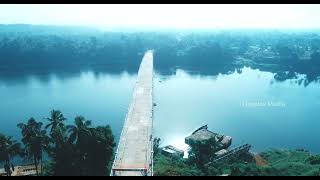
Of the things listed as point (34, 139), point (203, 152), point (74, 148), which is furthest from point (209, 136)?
point (34, 139)

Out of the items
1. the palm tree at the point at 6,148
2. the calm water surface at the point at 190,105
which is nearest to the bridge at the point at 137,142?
the calm water surface at the point at 190,105

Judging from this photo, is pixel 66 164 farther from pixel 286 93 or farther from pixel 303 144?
pixel 286 93

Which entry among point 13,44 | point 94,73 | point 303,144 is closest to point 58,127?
point 303,144

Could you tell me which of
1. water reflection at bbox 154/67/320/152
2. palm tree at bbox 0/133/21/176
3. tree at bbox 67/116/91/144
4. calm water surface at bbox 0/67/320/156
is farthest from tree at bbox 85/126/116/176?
water reflection at bbox 154/67/320/152

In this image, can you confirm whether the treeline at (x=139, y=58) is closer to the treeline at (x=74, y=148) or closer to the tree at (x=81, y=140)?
the treeline at (x=74, y=148)

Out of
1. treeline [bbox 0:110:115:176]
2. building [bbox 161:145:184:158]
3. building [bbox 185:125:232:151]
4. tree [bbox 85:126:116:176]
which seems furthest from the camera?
building [bbox 185:125:232:151]

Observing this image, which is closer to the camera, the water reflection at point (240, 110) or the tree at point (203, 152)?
the tree at point (203, 152)

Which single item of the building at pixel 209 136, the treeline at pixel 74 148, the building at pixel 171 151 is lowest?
the building at pixel 171 151

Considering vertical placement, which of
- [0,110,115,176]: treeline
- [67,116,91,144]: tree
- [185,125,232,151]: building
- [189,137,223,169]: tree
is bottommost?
[185,125,232,151]: building

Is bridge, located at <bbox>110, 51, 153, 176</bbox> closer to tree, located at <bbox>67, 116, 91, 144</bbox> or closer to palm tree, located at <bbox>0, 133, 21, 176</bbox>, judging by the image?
tree, located at <bbox>67, 116, 91, 144</bbox>
